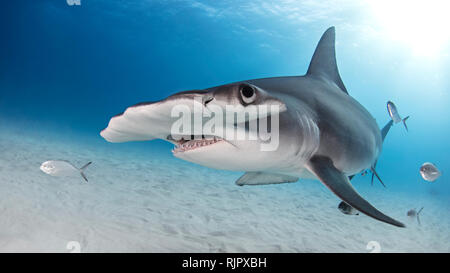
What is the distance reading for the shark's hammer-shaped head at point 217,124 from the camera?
4.18 feet

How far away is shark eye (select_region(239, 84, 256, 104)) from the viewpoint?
1.26 metres

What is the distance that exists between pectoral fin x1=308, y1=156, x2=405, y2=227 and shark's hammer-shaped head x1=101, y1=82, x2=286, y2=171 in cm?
47

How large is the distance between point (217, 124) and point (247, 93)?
0.99 feet

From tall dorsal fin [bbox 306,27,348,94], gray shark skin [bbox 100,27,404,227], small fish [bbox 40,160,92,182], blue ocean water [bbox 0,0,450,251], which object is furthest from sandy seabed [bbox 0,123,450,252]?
blue ocean water [bbox 0,0,450,251]

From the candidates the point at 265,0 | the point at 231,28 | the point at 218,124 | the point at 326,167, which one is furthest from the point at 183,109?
the point at 231,28

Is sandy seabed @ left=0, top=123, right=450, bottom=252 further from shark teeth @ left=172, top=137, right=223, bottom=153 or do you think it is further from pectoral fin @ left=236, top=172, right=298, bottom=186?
shark teeth @ left=172, top=137, right=223, bottom=153

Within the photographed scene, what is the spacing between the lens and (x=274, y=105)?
1357 millimetres

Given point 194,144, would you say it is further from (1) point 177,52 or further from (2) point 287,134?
(1) point 177,52

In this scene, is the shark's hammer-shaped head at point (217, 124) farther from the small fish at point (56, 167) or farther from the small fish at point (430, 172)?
the small fish at point (430, 172)

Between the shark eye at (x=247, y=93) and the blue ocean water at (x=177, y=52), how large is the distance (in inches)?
632

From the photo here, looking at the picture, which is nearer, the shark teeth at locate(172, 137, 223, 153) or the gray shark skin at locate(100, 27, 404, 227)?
the gray shark skin at locate(100, 27, 404, 227)

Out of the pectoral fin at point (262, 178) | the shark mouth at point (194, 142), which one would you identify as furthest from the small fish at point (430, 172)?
the shark mouth at point (194, 142)

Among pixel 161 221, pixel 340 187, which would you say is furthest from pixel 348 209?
pixel 161 221
